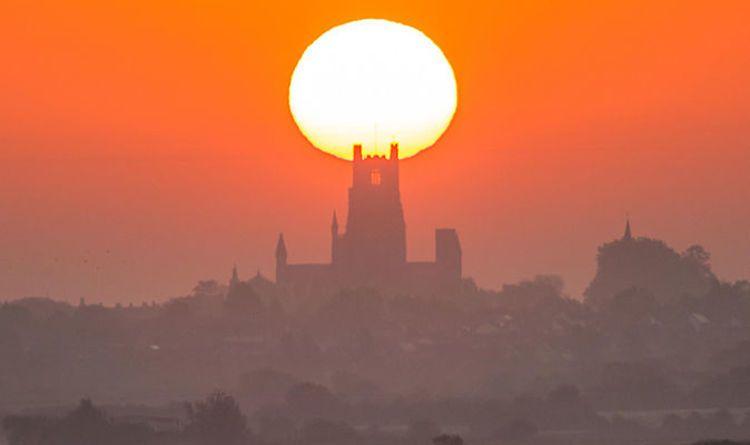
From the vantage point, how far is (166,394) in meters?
199

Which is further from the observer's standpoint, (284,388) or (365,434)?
(284,388)

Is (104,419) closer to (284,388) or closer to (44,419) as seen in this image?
(44,419)

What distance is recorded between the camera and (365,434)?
6353 inches

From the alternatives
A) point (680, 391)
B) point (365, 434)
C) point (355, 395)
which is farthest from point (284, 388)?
point (365, 434)

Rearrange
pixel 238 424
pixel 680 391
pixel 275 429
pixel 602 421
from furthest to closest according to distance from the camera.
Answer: pixel 680 391 < pixel 602 421 < pixel 275 429 < pixel 238 424

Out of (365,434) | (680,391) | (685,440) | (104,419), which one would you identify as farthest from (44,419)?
(680,391)

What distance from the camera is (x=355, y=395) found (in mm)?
197375

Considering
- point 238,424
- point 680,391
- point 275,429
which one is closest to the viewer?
point 238,424

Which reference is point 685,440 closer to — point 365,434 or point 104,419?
point 365,434

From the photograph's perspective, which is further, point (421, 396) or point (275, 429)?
point (421, 396)

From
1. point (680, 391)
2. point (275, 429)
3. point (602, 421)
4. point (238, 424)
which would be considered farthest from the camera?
point (680, 391)

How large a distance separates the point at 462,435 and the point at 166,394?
39893mm

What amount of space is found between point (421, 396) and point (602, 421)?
23.5m

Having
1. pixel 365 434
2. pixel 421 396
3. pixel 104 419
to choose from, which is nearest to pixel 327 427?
pixel 365 434
